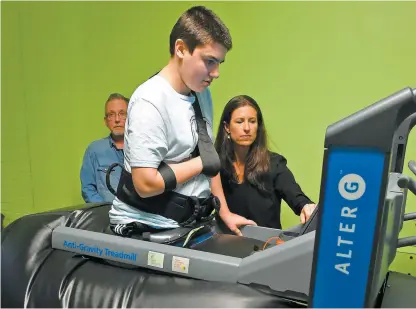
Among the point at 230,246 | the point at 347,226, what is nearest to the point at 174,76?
the point at 230,246

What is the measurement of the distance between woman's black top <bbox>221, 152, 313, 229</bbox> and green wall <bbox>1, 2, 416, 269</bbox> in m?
0.31

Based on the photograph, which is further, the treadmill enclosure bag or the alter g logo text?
the treadmill enclosure bag

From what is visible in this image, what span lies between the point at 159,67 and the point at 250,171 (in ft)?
3.01

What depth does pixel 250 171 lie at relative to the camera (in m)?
1.74

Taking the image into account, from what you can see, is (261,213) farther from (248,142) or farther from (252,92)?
(252,92)

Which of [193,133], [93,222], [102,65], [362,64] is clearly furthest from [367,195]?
[102,65]

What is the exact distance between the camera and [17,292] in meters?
1.04

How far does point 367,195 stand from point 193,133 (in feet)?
1.76

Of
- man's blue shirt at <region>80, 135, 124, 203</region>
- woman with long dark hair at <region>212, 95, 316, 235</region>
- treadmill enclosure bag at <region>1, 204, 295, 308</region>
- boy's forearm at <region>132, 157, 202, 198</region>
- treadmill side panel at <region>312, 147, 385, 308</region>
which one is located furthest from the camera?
man's blue shirt at <region>80, 135, 124, 203</region>

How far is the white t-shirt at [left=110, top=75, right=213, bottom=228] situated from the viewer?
1.00 meters

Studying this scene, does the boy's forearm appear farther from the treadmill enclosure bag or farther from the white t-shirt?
the treadmill enclosure bag

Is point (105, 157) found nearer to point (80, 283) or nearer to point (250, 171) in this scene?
point (250, 171)

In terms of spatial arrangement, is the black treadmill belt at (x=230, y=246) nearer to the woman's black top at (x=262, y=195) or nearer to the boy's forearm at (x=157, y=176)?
the boy's forearm at (x=157, y=176)

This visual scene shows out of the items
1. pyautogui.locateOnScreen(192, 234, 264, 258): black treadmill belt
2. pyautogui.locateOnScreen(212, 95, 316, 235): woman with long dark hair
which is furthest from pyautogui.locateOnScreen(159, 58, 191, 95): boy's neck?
pyautogui.locateOnScreen(212, 95, 316, 235): woman with long dark hair
